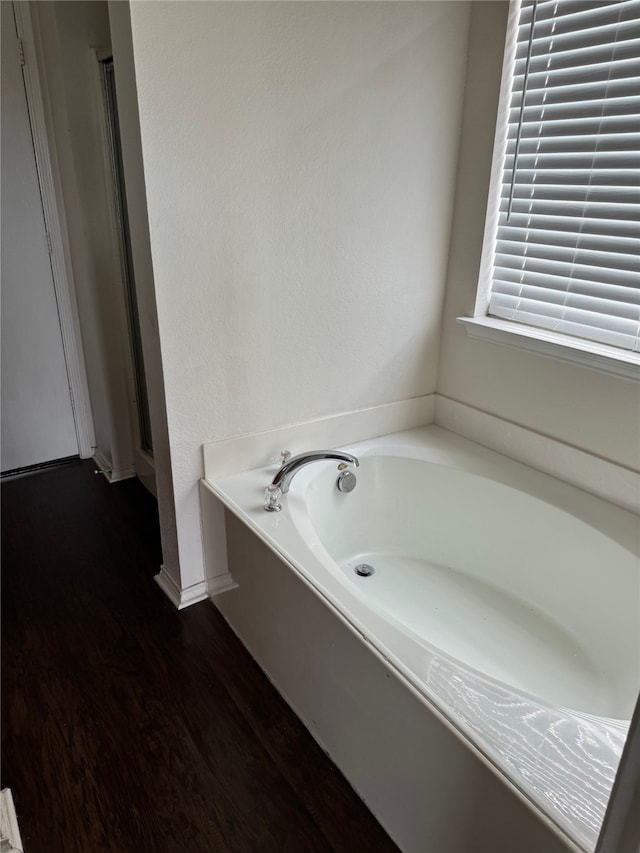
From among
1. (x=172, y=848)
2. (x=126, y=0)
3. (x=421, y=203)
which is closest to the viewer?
(x=172, y=848)

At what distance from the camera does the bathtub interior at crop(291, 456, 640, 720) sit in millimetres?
1663

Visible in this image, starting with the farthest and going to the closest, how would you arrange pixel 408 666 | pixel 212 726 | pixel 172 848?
pixel 212 726
pixel 172 848
pixel 408 666

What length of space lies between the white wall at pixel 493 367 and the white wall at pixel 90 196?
140cm

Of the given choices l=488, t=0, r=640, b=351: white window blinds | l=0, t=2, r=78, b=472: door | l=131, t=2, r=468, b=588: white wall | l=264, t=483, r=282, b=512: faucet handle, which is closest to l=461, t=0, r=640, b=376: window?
l=488, t=0, r=640, b=351: white window blinds

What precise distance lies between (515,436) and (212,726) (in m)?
1.33

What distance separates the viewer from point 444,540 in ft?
7.03

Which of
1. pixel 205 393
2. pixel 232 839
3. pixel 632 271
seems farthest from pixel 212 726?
pixel 632 271

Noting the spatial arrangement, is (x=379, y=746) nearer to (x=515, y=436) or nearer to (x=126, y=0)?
(x=515, y=436)

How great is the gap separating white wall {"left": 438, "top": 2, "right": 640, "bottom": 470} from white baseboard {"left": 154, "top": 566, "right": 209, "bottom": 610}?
118 centimetres

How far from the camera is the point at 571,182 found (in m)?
1.76

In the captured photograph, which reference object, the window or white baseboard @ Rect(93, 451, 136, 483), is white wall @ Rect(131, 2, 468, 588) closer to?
the window

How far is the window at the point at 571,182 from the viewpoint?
1613 mm

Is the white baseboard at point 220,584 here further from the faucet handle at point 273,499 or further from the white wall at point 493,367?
the white wall at point 493,367

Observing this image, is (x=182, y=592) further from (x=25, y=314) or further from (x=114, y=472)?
(x=25, y=314)
